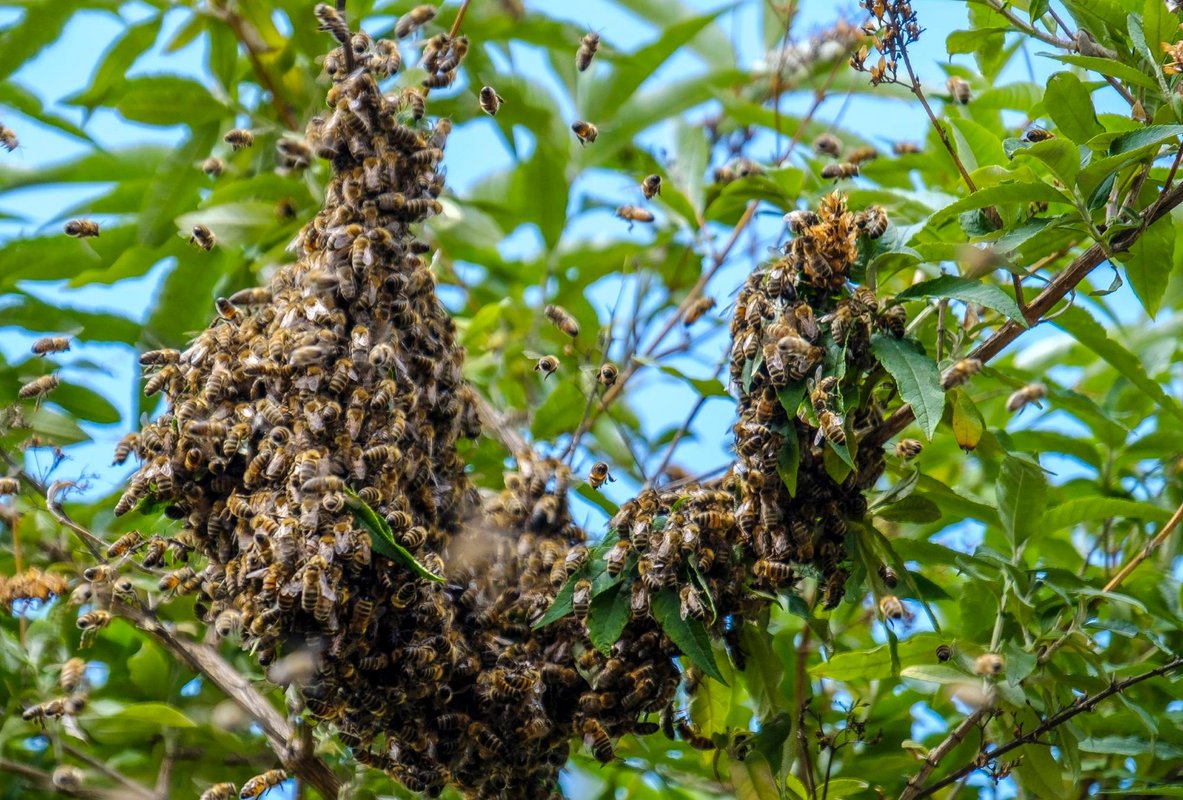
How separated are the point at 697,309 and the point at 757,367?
5.32 ft

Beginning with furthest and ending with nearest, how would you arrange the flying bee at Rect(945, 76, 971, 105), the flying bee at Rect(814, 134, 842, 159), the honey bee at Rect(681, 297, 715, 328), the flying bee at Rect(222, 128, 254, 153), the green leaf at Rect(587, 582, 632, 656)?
the flying bee at Rect(814, 134, 842, 159), the honey bee at Rect(681, 297, 715, 328), the flying bee at Rect(222, 128, 254, 153), the flying bee at Rect(945, 76, 971, 105), the green leaf at Rect(587, 582, 632, 656)

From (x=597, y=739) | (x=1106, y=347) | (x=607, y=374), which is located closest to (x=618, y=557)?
(x=597, y=739)

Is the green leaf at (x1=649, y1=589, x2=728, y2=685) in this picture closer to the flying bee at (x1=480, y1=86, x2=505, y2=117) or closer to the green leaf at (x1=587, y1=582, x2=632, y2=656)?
the green leaf at (x1=587, y1=582, x2=632, y2=656)

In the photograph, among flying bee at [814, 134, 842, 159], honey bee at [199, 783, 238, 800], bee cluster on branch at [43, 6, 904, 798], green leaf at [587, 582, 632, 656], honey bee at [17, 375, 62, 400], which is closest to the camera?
bee cluster on branch at [43, 6, 904, 798]

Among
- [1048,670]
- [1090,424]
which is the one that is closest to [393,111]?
[1048,670]

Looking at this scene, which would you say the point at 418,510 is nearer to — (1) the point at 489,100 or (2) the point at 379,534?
(2) the point at 379,534

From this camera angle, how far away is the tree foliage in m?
3.51

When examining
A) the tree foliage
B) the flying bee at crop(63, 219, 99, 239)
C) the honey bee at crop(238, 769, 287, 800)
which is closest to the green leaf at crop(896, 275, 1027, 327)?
the tree foliage

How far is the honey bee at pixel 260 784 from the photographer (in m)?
3.70

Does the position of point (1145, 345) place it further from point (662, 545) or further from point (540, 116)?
point (662, 545)

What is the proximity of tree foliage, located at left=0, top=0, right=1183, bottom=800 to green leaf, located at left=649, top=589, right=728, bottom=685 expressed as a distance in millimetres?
15

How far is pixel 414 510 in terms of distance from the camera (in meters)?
3.60

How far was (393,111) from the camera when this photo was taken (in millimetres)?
3783

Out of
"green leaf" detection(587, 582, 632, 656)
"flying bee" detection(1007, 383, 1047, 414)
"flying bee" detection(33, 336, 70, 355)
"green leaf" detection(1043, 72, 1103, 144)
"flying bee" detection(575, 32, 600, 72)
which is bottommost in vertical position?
"green leaf" detection(587, 582, 632, 656)
